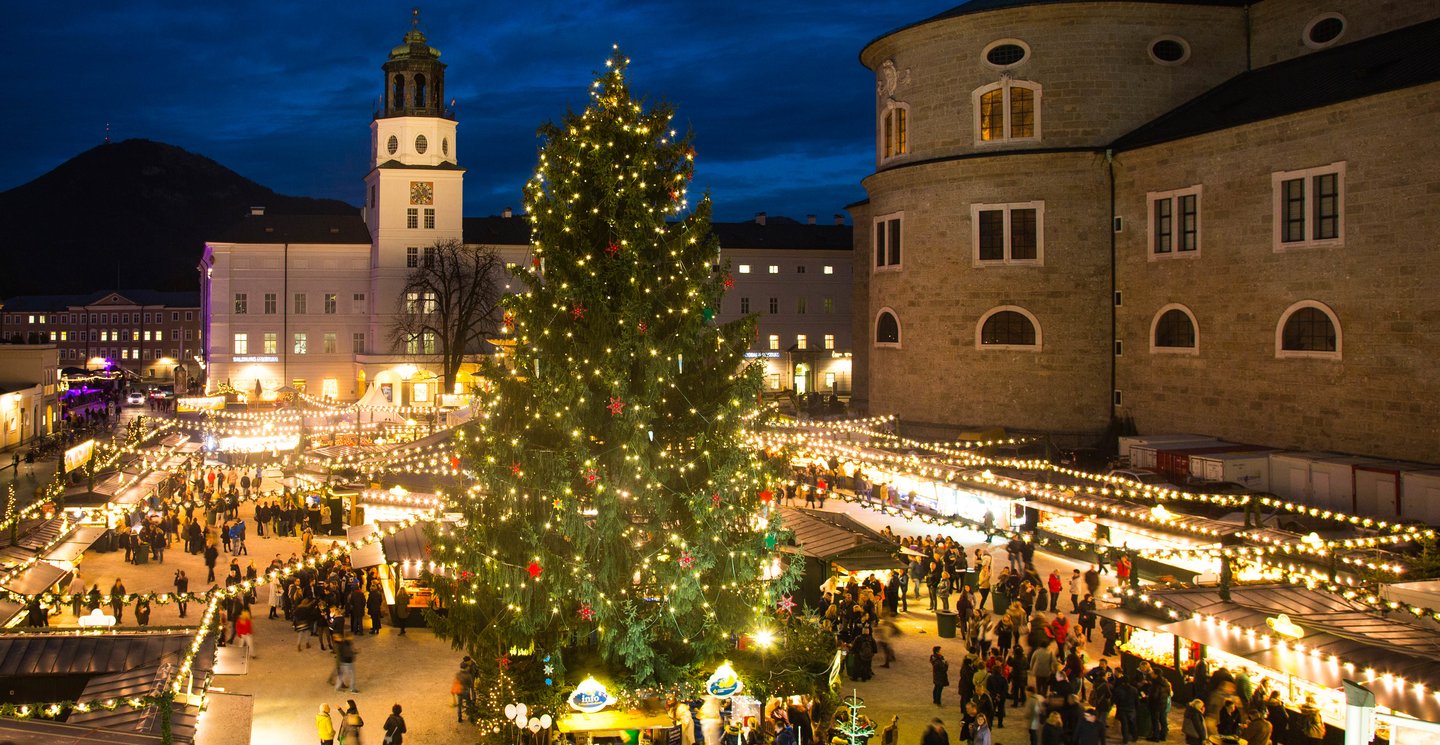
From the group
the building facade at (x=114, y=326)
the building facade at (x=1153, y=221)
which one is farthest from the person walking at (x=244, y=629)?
the building facade at (x=114, y=326)

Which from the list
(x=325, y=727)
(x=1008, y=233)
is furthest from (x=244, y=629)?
(x=1008, y=233)

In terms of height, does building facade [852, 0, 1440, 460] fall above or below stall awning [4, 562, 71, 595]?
above

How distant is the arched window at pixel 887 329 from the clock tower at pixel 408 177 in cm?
3198

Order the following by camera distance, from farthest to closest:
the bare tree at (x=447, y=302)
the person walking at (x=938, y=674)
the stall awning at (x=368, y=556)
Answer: the bare tree at (x=447, y=302) → the stall awning at (x=368, y=556) → the person walking at (x=938, y=674)

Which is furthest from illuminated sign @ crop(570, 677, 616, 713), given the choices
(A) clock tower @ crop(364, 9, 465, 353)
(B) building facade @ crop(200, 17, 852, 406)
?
(A) clock tower @ crop(364, 9, 465, 353)

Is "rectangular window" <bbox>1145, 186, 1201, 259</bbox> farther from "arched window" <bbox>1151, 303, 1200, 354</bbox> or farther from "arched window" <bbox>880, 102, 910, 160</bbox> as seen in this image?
"arched window" <bbox>880, 102, 910, 160</bbox>

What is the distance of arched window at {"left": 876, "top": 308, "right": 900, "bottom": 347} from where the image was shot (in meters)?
35.7

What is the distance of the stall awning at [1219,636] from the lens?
1332 cm

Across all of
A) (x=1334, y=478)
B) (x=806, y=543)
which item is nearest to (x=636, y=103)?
(x=806, y=543)

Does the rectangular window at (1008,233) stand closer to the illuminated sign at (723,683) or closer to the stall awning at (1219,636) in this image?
the stall awning at (1219,636)

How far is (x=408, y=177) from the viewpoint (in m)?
59.8

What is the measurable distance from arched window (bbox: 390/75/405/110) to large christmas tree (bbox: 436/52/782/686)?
163ft

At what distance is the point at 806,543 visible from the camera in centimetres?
2058

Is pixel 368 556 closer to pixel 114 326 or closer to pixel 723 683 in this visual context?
pixel 723 683
